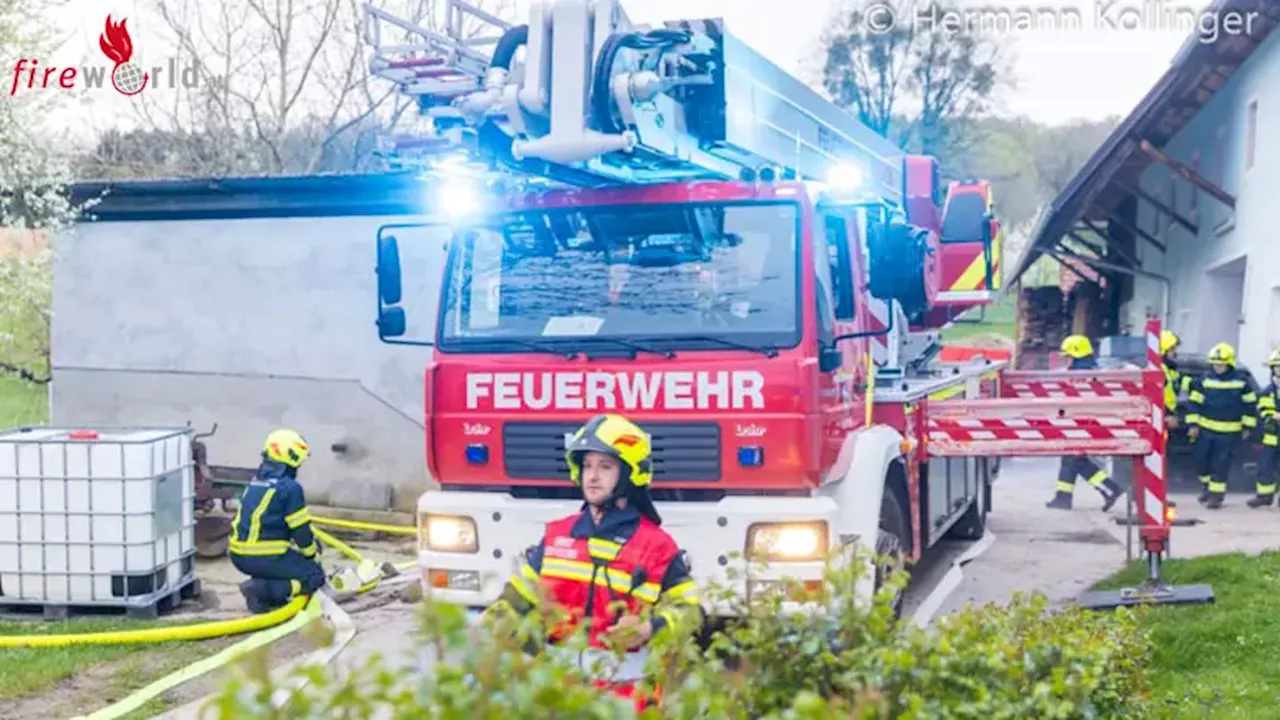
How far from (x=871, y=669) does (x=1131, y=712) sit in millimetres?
856

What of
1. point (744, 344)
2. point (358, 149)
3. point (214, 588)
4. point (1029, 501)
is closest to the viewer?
point (744, 344)

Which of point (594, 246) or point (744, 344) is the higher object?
point (594, 246)

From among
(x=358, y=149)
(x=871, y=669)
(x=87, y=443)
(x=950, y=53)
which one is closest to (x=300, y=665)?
(x=871, y=669)

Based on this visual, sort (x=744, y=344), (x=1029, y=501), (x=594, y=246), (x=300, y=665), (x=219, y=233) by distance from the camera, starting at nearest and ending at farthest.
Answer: (x=300, y=665) → (x=744, y=344) → (x=594, y=246) → (x=219, y=233) → (x=1029, y=501)

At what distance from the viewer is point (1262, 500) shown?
11094 mm

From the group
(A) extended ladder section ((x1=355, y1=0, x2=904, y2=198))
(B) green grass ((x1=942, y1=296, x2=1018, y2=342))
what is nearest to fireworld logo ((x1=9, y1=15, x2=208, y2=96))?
(A) extended ladder section ((x1=355, y1=0, x2=904, y2=198))

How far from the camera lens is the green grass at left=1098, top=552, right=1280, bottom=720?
457 cm

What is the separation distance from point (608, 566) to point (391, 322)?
8.80 feet

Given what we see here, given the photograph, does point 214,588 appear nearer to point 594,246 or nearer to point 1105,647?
point 594,246

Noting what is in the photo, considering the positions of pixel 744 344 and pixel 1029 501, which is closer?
pixel 744 344

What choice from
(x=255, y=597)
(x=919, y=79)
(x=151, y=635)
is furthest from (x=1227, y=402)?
(x=919, y=79)

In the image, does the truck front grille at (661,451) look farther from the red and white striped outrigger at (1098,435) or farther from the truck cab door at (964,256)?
the truck cab door at (964,256)

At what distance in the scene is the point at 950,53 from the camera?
32969mm

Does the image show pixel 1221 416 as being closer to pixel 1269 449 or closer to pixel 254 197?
pixel 1269 449
